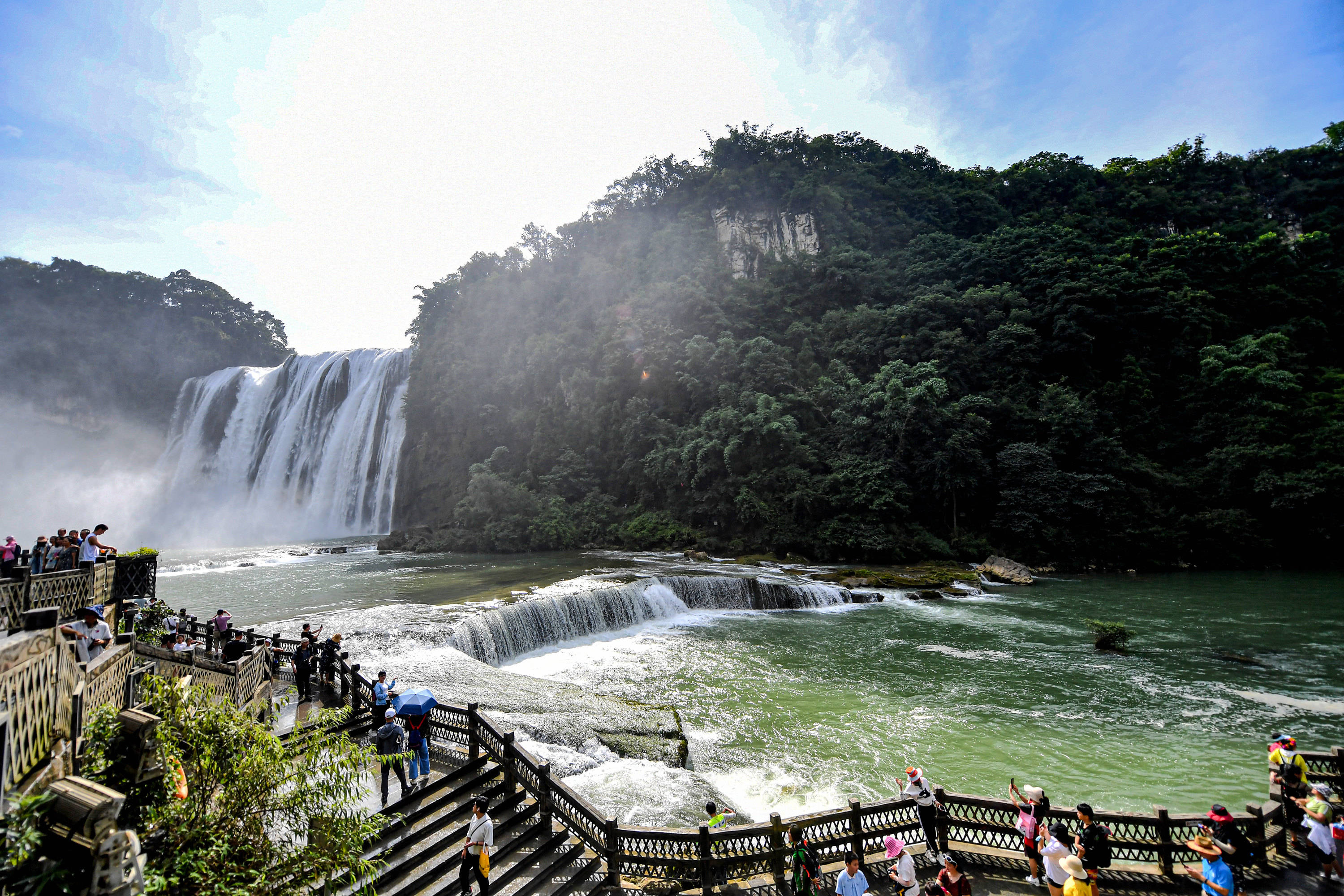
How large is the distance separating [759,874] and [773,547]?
2818cm

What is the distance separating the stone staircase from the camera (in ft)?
21.5

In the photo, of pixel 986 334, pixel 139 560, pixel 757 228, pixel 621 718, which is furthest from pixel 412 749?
pixel 757 228

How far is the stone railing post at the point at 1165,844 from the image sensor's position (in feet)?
20.6

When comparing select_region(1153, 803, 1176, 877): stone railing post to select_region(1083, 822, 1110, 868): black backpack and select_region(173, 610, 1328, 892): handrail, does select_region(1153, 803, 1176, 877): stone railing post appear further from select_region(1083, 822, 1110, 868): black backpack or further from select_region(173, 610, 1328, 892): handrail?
select_region(1083, 822, 1110, 868): black backpack

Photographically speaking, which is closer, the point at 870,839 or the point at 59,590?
the point at 870,839

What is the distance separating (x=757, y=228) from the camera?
58969 millimetres

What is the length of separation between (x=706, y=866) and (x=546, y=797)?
8.05 feet

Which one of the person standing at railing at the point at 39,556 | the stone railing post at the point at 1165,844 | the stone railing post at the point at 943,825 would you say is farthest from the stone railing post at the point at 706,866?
the person standing at railing at the point at 39,556

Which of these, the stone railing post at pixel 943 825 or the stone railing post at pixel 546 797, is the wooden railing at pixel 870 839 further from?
the stone railing post at pixel 546 797

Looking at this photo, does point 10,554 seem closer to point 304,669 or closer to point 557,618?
point 304,669

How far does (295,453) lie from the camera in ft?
176

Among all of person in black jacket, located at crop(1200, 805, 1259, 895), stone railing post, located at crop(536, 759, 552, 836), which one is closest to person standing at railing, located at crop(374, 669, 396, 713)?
stone railing post, located at crop(536, 759, 552, 836)

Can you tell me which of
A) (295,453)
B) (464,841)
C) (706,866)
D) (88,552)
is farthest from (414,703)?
(295,453)

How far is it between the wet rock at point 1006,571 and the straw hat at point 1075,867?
25.9 meters
